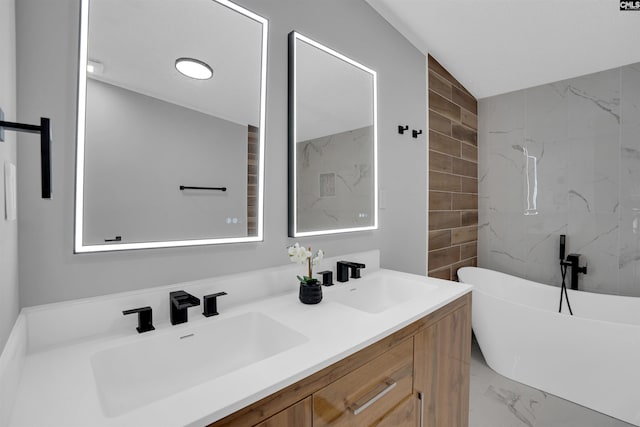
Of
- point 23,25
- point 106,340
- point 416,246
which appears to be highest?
point 23,25

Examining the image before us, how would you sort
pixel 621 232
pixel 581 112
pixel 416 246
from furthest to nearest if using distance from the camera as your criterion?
pixel 581 112, pixel 621 232, pixel 416 246

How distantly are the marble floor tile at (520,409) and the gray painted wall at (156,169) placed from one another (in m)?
1.93

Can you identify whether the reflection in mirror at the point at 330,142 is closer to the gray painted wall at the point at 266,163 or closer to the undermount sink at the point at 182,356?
the gray painted wall at the point at 266,163

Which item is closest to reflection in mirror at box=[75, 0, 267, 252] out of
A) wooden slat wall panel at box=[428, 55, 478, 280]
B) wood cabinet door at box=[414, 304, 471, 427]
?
wood cabinet door at box=[414, 304, 471, 427]

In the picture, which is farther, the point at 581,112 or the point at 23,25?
the point at 581,112


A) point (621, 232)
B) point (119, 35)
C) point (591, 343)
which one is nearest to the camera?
point (119, 35)

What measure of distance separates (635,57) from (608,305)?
196cm

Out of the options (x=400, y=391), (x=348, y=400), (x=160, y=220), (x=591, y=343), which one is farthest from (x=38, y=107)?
(x=591, y=343)

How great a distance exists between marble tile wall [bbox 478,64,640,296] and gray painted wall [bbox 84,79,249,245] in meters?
2.85

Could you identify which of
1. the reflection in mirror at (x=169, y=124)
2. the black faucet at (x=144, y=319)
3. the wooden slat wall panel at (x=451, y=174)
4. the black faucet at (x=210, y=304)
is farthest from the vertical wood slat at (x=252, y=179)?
the wooden slat wall panel at (x=451, y=174)

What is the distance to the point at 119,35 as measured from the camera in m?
1.02

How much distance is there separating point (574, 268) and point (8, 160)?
11.9 ft

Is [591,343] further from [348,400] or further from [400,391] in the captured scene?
[348,400]

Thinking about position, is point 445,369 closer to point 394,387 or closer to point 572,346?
point 394,387
